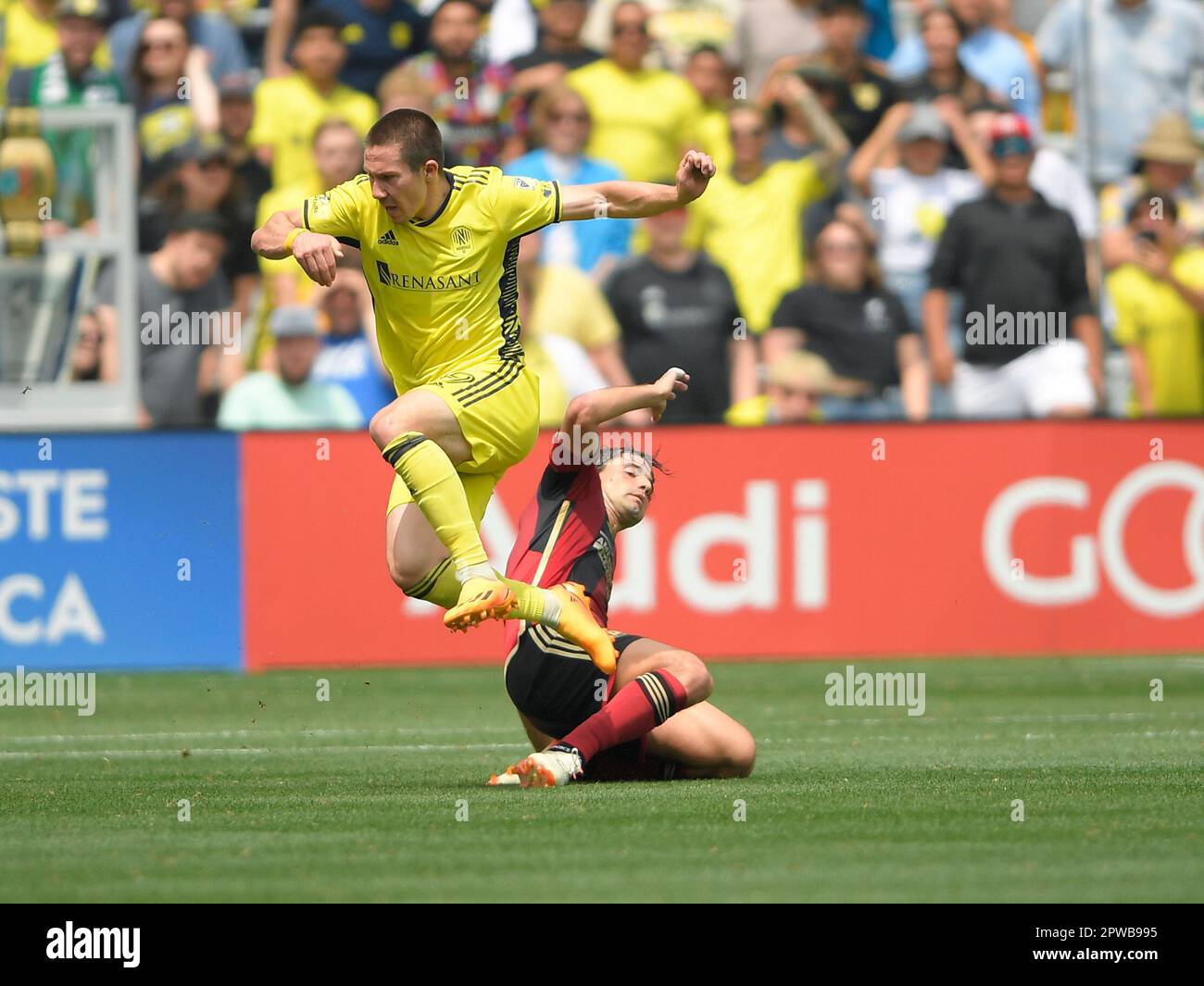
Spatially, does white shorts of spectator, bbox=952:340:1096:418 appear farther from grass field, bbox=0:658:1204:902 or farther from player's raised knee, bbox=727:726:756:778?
player's raised knee, bbox=727:726:756:778

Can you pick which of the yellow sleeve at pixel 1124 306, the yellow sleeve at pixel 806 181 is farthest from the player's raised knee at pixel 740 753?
the yellow sleeve at pixel 1124 306

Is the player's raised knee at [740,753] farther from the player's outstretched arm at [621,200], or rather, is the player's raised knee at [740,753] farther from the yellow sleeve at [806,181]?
the yellow sleeve at [806,181]

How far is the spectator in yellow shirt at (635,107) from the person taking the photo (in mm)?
15875

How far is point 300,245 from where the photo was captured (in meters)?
8.38

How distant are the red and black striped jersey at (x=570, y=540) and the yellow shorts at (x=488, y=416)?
314mm

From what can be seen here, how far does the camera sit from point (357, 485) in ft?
46.9

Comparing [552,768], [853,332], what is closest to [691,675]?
[552,768]

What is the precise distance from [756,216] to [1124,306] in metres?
2.83

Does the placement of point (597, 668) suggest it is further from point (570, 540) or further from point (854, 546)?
point (854, 546)

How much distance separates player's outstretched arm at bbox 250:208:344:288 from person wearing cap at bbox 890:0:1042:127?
8576 mm

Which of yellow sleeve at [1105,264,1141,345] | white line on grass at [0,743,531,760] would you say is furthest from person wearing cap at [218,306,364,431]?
yellow sleeve at [1105,264,1141,345]
